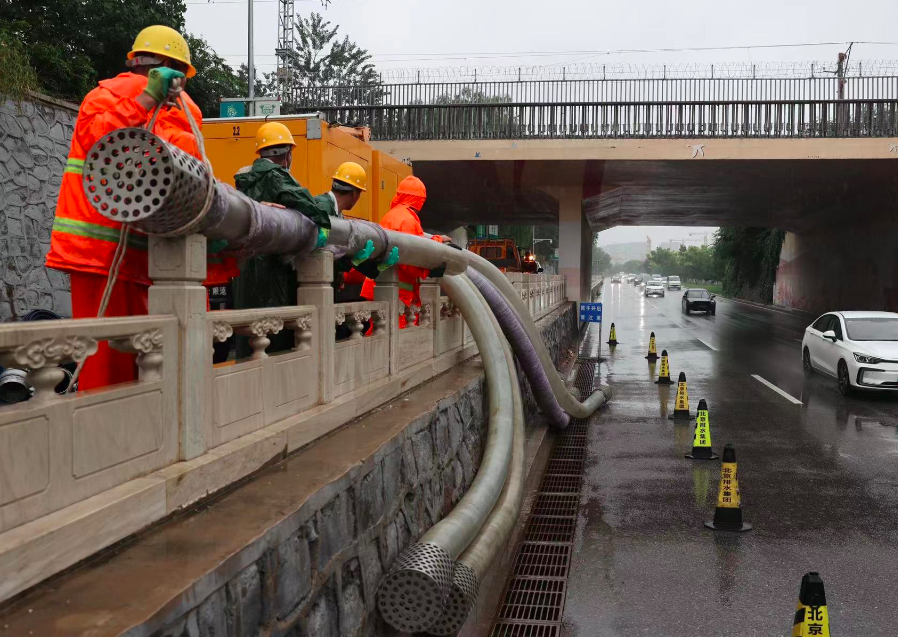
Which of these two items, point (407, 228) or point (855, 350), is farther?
point (855, 350)

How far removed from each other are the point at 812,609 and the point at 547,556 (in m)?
3.31

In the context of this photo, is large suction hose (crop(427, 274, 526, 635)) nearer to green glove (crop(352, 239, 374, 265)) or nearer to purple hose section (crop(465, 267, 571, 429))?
purple hose section (crop(465, 267, 571, 429))

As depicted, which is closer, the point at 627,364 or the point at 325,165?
the point at 325,165

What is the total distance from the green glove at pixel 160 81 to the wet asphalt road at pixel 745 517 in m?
4.11

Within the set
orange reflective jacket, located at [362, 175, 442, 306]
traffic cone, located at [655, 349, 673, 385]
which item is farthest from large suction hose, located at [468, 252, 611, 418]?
traffic cone, located at [655, 349, 673, 385]

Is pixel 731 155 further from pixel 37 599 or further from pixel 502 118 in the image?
pixel 37 599

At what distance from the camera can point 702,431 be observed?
411 inches

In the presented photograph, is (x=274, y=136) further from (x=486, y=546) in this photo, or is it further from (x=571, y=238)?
(x=571, y=238)

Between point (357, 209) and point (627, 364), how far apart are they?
34.0 feet

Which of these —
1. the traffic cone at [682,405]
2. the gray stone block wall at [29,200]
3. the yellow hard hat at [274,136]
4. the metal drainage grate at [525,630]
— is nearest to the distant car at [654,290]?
the traffic cone at [682,405]

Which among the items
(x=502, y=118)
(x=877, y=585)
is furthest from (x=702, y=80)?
(x=877, y=585)

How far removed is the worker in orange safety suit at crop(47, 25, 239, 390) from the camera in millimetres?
3949

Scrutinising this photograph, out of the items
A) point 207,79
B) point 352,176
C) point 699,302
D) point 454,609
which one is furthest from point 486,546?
point 699,302

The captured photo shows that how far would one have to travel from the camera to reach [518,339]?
977cm
